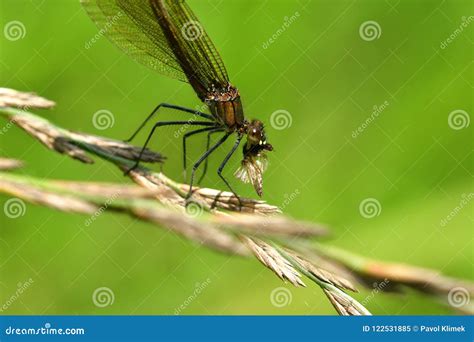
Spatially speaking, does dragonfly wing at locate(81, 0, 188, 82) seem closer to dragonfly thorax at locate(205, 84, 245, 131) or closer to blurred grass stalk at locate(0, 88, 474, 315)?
dragonfly thorax at locate(205, 84, 245, 131)

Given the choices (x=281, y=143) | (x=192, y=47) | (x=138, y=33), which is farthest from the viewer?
(x=281, y=143)

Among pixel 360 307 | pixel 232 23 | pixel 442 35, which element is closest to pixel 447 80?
pixel 442 35

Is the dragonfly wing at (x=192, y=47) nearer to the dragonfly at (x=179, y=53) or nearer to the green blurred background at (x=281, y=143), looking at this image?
the dragonfly at (x=179, y=53)

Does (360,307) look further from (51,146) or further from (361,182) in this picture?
(361,182)

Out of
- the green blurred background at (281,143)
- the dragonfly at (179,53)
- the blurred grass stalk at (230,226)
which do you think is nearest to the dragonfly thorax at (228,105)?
the dragonfly at (179,53)

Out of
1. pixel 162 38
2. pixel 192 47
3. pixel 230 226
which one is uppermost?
pixel 192 47

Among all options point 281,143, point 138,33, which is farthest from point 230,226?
point 138,33

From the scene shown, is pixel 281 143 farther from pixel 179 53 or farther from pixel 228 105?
pixel 179 53
